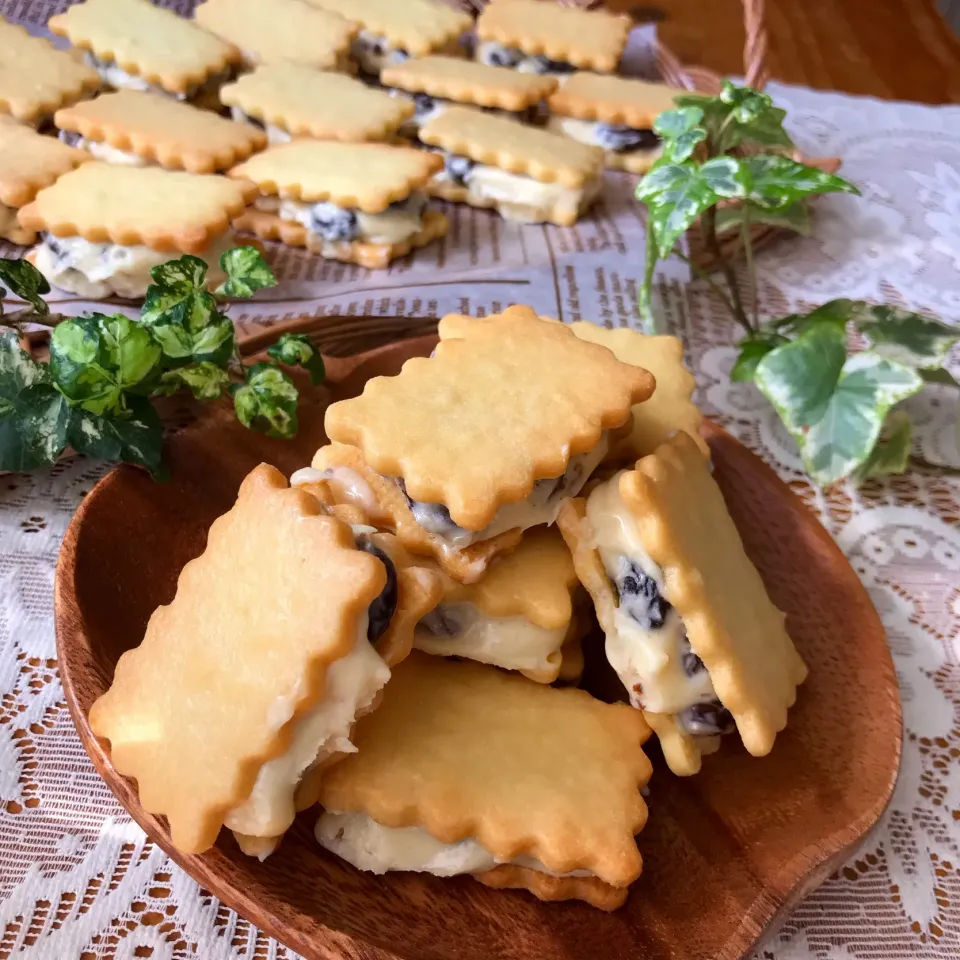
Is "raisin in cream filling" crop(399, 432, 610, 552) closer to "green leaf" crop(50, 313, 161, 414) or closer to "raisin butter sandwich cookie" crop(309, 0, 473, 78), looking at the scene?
"green leaf" crop(50, 313, 161, 414)

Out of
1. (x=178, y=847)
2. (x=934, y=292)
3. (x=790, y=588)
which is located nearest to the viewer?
(x=178, y=847)

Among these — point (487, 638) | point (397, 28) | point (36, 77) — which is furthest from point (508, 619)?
point (397, 28)

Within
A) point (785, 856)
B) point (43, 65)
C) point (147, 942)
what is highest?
point (43, 65)

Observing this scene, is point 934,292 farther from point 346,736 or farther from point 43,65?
point 43,65

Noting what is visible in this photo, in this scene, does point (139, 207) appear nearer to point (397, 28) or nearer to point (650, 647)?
point (397, 28)

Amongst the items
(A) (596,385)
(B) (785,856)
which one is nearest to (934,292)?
(A) (596,385)

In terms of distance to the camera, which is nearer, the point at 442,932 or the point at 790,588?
the point at 442,932

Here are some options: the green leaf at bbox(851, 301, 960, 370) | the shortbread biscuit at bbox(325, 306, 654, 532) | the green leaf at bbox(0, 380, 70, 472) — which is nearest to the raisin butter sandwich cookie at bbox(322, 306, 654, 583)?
the shortbread biscuit at bbox(325, 306, 654, 532)
